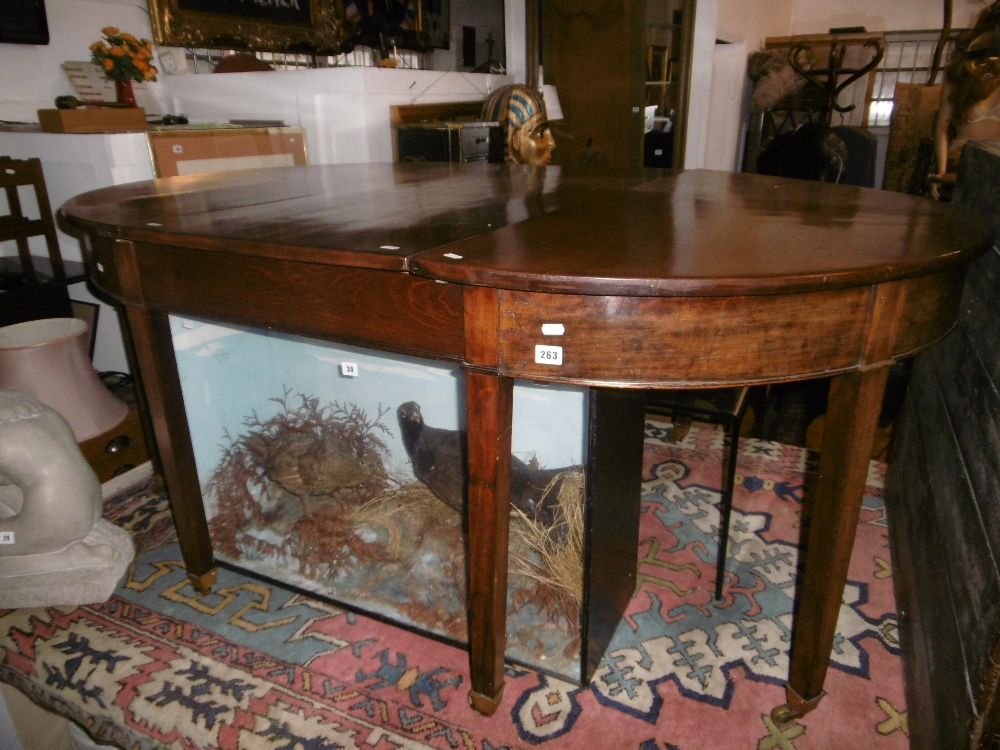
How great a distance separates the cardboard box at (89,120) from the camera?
216 cm

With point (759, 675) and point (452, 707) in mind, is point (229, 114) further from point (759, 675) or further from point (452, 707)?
point (759, 675)

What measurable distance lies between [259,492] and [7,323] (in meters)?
1.08

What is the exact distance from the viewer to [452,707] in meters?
1.25

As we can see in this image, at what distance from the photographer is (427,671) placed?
134 cm

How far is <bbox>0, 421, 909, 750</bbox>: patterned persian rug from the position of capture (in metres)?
1.20

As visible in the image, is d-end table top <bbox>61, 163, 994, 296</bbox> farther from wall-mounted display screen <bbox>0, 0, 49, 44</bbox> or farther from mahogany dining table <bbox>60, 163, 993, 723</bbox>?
wall-mounted display screen <bbox>0, 0, 49, 44</bbox>

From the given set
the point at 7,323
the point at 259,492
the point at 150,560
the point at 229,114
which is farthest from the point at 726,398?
the point at 229,114

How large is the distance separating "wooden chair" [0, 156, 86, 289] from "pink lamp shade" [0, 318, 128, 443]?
216 millimetres

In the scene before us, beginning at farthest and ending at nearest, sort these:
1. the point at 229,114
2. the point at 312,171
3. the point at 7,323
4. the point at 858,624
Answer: the point at 229,114
the point at 7,323
the point at 312,171
the point at 858,624

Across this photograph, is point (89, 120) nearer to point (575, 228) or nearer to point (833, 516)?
point (575, 228)

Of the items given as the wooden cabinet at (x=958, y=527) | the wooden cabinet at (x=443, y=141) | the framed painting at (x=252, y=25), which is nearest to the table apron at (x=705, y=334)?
the wooden cabinet at (x=958, y=527)

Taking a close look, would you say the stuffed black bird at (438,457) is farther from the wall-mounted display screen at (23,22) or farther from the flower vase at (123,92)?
the wall-mounted display screen at (23,22)

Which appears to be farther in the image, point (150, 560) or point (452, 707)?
point (150, 560)

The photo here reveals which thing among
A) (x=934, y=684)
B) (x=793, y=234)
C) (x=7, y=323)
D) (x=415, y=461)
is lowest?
(x=934, y=684)
